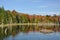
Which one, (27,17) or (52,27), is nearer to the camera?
(27,17)

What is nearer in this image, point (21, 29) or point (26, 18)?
point (26, 18)

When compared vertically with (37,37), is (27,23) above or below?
above

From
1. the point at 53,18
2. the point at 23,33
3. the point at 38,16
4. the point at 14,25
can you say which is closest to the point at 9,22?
the point at 14,25

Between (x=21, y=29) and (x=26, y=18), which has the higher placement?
(x=26, y=18)

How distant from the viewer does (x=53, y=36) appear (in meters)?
5.36

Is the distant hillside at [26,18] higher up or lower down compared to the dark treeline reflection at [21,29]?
higher up

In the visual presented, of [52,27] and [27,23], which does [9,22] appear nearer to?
[27,23]

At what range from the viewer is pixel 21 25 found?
18.2 ft

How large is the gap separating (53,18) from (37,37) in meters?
0.76

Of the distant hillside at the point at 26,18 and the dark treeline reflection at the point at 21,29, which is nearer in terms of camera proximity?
the distant hillside at the point at 26,18

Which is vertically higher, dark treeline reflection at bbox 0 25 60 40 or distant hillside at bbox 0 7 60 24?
distant hillside at bbox 0 7 60 24

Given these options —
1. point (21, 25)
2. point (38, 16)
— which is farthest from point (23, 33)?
point (38, 16)

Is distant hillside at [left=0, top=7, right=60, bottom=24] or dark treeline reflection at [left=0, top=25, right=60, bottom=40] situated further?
dark treeline reflection at [left=0, top=25, right=60, bottom=40]

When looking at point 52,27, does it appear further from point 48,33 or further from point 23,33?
point 23,33
